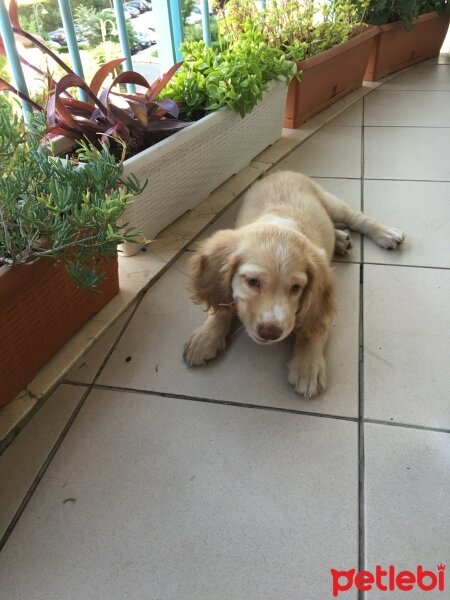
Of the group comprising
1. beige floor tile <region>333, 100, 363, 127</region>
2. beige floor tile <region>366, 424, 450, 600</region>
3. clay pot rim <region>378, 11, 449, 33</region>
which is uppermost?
clay pot rim <region>378, 11, 449, 33</region>

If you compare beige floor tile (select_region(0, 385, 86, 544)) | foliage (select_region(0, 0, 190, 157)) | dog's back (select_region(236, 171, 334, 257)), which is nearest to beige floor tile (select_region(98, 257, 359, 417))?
beige floor tile (select_region(0, 385, 86, 544))

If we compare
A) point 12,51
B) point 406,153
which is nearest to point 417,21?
point 406,153

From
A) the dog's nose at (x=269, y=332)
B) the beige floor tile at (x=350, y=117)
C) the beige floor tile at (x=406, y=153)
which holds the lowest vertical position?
the beige floor tile at (x=406, y=153)

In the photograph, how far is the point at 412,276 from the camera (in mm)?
1618

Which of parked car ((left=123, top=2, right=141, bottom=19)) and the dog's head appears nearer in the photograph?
the dog's head

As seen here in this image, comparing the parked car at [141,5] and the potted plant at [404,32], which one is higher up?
the parked car at [141,5]

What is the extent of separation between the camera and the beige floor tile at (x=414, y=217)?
67.3 inches

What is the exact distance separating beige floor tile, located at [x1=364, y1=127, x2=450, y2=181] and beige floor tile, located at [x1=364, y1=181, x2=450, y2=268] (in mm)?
102

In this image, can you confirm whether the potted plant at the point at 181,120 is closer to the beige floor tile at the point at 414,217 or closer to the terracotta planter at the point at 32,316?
the terracotta planter at the point at 32,316

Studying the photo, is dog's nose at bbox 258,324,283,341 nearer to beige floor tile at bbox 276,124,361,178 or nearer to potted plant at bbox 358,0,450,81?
beige floor tile at bbox 276,124,361,178

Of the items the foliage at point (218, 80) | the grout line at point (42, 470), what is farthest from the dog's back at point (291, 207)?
the grout line at point (42, 470)

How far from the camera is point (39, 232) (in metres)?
1.03

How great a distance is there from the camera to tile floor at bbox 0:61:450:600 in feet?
3.01

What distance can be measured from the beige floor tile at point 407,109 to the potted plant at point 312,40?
0.25 metres
